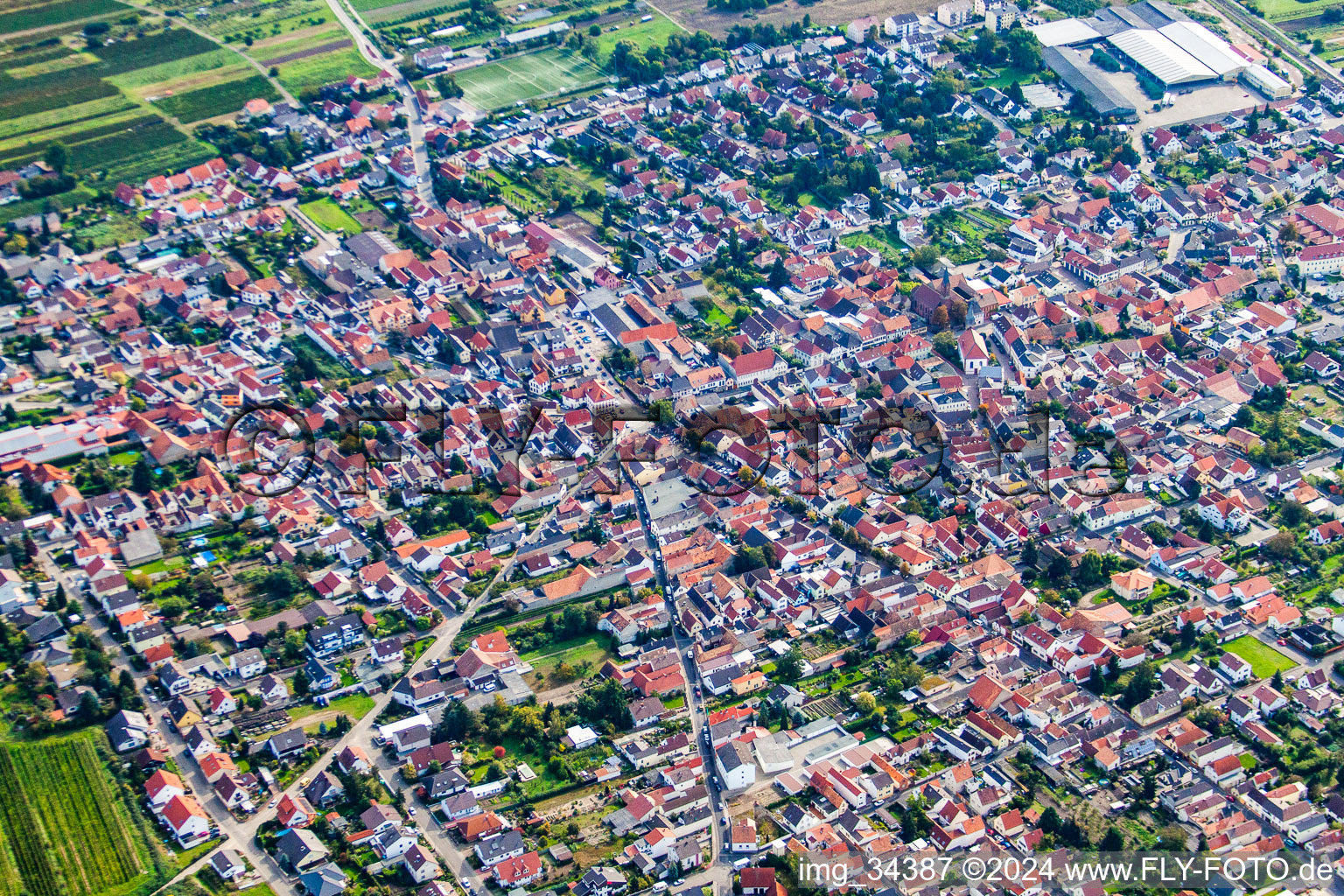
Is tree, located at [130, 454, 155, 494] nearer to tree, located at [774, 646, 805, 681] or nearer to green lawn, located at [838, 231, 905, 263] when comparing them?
tree, located at [774, 646, 805, 681]

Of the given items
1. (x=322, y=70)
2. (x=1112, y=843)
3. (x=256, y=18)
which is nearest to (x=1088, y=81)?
(x=322, y=70)

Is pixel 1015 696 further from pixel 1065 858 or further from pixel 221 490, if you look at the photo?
pixel 221 490

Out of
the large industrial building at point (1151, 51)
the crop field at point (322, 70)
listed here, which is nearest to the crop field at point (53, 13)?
the crop field at point (322, 70)

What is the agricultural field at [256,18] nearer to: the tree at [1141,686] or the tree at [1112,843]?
the tree at [1141,686]

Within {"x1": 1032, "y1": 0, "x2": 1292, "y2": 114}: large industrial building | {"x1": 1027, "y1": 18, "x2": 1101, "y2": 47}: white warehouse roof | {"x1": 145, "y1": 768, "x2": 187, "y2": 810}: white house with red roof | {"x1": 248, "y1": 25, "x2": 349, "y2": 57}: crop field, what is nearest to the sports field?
{"x1": 248, "y1": 25, "x2": 349, "y2": 57}: crop field

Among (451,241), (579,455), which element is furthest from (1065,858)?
(451,241)

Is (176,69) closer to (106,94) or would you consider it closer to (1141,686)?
(106,94)

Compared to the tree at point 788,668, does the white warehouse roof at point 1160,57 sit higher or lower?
higher
